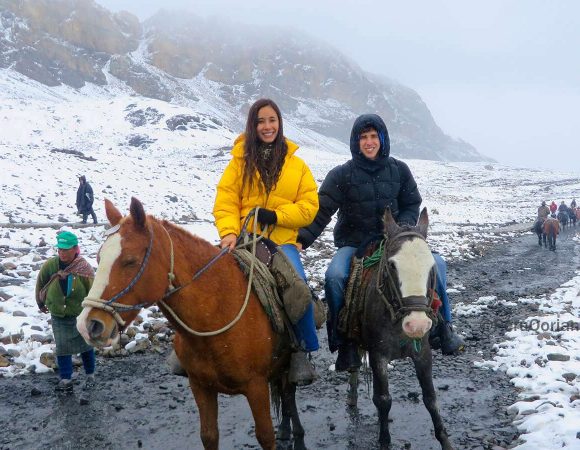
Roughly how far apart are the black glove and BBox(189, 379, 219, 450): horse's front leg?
156 centimetres

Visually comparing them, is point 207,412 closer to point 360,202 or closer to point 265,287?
point 265,287

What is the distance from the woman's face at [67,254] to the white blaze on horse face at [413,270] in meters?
4.76

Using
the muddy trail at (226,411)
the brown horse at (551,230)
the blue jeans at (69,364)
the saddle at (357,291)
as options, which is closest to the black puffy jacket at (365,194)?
the saddle at (357,291)

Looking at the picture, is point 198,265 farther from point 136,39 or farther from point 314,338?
point 136,39

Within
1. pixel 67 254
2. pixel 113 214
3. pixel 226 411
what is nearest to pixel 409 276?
pixel 113 214

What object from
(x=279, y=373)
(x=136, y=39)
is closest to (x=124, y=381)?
(x=279, y=373)

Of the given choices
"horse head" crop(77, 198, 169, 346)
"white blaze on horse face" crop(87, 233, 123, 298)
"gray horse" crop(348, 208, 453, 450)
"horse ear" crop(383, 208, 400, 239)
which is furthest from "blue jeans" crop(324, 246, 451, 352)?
"white blaze on horse face" crop(87, 233, 123, 298)

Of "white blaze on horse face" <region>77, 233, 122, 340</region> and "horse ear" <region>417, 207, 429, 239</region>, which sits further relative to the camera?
"horse ear" <region>417, 207, 429, 239</region>

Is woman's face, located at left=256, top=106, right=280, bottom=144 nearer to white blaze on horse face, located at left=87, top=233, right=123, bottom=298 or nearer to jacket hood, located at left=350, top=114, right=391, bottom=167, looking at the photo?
jacket hood, located at left=350, top=114, right=391, bottom=167

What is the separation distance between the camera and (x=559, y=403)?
5176mm

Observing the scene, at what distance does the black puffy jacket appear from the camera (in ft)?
17.2

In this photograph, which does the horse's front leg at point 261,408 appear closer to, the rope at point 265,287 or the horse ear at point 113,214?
the rope at point 265,287

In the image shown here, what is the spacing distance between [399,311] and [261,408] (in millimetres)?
1416

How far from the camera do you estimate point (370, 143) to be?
5219 mm
